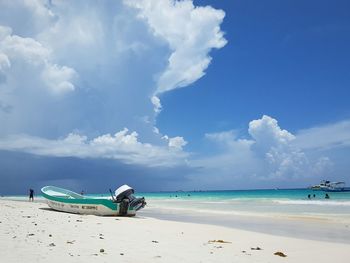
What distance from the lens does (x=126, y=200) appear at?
77.1 feet

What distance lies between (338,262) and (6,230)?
9.41m

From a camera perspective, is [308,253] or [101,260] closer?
[101,260]

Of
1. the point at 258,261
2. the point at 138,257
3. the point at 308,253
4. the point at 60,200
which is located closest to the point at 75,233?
the point at 138,257

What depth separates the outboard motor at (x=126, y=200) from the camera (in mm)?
23391

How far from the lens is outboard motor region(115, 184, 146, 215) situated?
76.7 ft

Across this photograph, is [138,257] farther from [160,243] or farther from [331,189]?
[331,189]

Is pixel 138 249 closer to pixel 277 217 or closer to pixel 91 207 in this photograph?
pixel 91 207

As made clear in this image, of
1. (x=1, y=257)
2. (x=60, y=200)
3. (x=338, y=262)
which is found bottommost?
(x=338, y=262)

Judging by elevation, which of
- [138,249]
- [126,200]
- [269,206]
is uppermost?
[126,200]

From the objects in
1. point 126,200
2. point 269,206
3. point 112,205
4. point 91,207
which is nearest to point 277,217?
point 126,200

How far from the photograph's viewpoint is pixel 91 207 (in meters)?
24.0

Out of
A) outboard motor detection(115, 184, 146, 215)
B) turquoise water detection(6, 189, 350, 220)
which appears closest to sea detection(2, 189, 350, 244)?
turquoise water detection(6, 189, 350, 220)

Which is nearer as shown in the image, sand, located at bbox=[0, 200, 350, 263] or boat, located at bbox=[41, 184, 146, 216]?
sand, located at bbox=[0, 200, 350, 263]

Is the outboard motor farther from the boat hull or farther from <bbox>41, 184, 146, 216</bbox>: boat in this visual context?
the boat hull
